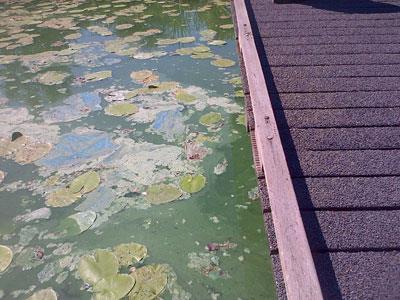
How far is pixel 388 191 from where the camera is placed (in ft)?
3.60

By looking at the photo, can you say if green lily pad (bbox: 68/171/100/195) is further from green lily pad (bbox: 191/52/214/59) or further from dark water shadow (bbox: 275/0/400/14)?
dark water shadow (bbox: 275/0/400/14)

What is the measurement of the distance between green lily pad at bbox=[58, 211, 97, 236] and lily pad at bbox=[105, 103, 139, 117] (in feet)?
3.52

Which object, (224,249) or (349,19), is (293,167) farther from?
(349,19)

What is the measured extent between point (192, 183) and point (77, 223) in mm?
653

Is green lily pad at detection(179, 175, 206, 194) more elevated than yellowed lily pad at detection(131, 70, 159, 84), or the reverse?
yellowed lily pad at detection(131, 70, 159, 84)

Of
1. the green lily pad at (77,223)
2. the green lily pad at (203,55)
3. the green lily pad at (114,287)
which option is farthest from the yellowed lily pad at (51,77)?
the green lily pad at (114,287)

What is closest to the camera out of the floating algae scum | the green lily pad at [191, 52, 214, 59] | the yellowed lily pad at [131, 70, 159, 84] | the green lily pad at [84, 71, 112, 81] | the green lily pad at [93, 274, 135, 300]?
the green lily pad at [93, 274, 135, 300]

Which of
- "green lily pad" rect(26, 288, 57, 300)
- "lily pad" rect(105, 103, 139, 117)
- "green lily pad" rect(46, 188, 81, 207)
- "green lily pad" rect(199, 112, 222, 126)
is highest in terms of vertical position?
"lily pad" rect(105, 103, 139, 117)

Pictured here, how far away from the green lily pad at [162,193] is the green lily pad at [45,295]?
65 centimetres

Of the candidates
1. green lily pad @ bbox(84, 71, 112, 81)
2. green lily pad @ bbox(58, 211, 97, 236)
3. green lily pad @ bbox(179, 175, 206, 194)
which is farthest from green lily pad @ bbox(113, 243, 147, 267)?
green lily pad @ bbox(84, 71, 112, 81)

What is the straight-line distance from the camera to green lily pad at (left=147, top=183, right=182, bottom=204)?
1.91 metres

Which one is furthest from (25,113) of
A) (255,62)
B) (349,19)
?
(349,19)

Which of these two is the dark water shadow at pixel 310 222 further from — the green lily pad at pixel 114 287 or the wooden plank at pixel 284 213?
the green lily pad at pixel 114 287

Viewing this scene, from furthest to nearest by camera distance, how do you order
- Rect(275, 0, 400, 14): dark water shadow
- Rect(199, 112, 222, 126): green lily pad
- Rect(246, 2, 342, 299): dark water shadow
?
Rect(275, 0, 400, 14): dark water shadow, Rect(199, 112, 222, 126): green lily pad, Rect(246, 2, 342, 299): dark water shadow
